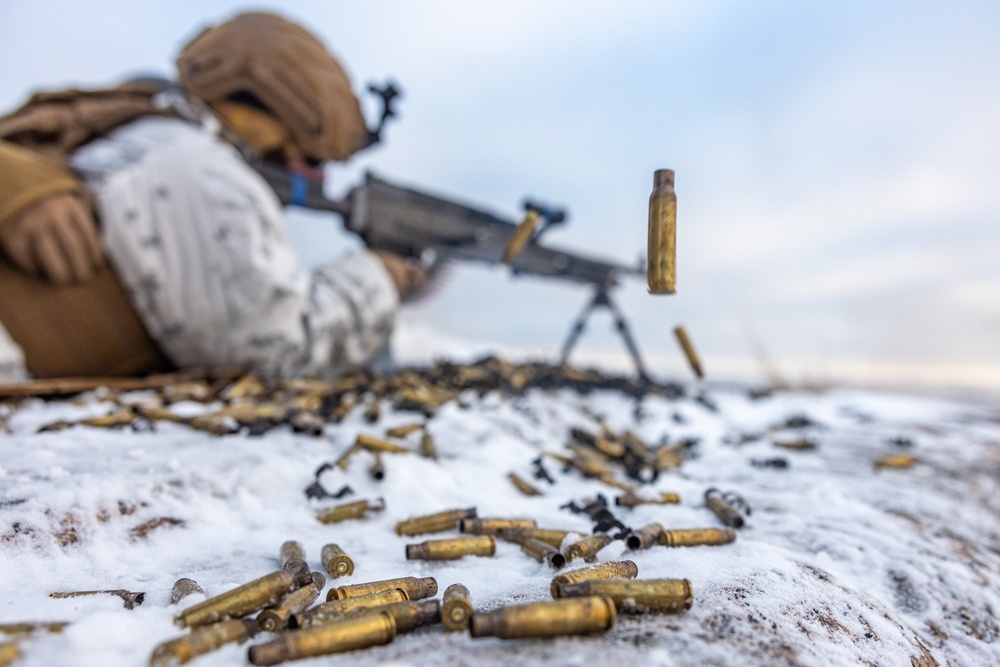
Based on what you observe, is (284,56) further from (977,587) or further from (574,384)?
(977,587)

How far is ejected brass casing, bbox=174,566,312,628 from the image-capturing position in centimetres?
126

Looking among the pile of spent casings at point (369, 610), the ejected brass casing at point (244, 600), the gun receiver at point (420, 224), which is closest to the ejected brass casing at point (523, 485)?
the pile of spent casings at point (369, 610)

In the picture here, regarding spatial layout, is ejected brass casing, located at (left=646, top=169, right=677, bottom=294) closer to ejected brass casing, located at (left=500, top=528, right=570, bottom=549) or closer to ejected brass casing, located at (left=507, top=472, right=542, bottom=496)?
ejected brass casing, located at (left=500, top=528, right=570, bottom=549)

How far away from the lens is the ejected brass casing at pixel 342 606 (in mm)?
1240

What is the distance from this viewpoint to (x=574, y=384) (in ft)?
19.0

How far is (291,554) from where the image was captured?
174 centimetres

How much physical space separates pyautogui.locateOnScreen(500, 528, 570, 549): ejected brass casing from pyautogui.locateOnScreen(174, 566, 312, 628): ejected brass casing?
2.66ft

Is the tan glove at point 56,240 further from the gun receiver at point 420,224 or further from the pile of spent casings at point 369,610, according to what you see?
the pile of spent casings at point 369,610

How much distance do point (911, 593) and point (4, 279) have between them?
5191 mm

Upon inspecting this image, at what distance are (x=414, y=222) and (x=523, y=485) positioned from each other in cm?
458

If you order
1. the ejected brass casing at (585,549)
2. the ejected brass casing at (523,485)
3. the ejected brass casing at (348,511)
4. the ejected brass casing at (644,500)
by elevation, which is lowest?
the ejected brass casing at (523,485)

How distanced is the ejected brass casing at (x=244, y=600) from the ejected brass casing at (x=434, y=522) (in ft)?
2.07

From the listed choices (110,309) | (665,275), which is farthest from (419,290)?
(665,275)

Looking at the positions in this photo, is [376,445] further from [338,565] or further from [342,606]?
Result: [342,606]
